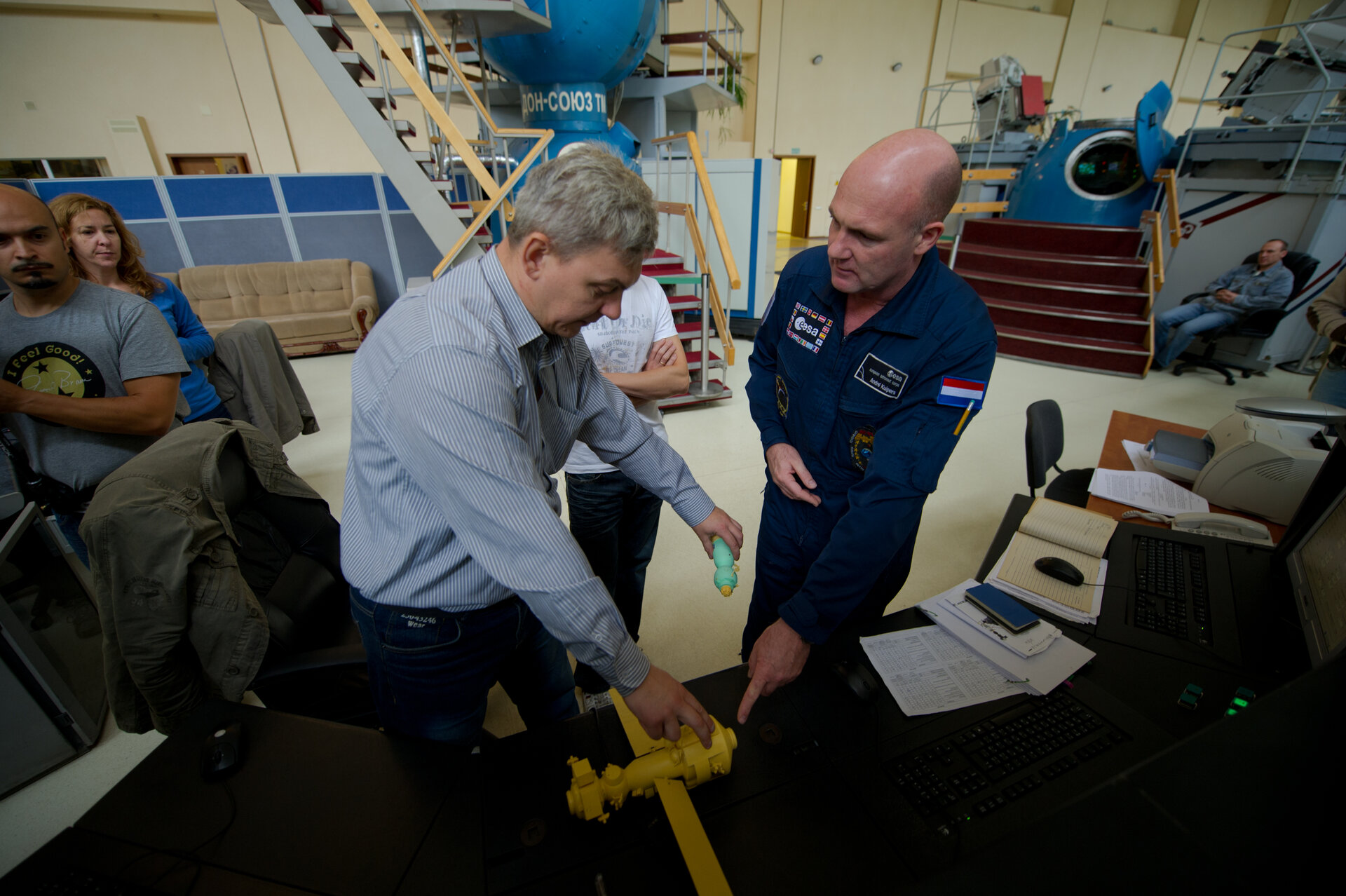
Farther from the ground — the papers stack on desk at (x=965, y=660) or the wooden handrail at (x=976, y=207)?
the wooden handrail at (x=976, y=207)

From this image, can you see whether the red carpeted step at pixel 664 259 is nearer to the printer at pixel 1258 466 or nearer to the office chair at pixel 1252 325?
the printer at pixel 1258 466

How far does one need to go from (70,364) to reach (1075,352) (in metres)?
6.75

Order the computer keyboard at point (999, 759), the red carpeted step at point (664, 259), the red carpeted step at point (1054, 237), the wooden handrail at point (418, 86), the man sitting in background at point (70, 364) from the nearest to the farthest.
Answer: the computer keyboard at point (999, 759)
the man sitting in background at point (70, 364)
the wooden handrail at point (418, 86)
the red carpeted step at point (664, 259)
the red carpeted step at point (1054, 237)

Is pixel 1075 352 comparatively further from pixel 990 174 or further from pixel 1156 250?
pixel 990 174

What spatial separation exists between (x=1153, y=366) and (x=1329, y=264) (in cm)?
141

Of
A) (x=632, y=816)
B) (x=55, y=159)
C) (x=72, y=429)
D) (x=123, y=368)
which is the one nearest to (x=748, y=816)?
(x=632, y=816)

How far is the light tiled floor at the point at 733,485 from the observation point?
162 cm

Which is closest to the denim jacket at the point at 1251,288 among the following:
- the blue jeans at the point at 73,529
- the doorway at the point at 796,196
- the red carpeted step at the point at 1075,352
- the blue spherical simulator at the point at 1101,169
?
the red carpeted step at the point at 1075,352

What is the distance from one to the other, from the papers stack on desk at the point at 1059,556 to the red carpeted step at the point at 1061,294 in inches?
194

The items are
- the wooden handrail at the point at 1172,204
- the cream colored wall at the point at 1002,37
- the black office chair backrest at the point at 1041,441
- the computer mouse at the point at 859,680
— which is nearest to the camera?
the computer mouse at the point at 859,680

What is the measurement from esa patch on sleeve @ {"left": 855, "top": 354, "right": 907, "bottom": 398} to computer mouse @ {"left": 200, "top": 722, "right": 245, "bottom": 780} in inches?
51.5

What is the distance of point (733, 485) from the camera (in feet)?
10.3

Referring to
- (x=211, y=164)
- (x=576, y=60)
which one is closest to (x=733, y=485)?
(x=576, y=60)

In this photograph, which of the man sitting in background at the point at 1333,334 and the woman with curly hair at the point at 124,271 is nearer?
the woman with curly hair at the point at 124,271
